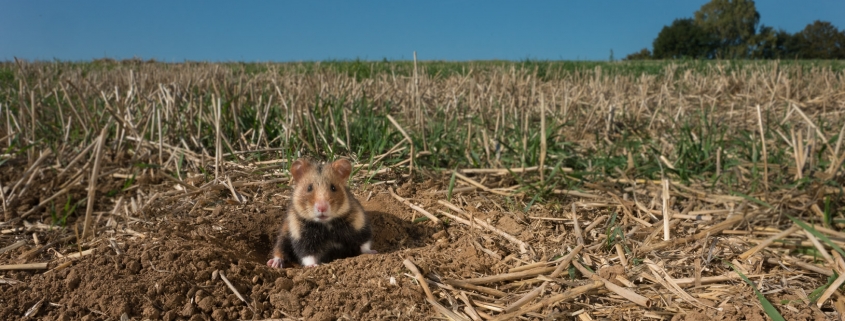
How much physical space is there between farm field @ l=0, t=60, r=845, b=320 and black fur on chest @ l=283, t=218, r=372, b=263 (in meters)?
0.24

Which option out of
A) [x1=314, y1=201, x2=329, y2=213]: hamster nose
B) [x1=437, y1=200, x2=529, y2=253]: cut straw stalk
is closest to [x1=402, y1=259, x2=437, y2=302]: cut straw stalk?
[x1=314, y1=201, x2=329, y2=213]: hamster nose

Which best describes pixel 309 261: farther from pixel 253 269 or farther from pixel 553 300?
pixel 553 300

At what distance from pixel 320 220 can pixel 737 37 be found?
258ft

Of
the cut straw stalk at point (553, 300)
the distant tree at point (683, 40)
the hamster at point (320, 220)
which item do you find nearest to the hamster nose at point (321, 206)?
the hamster at point (320, 220)

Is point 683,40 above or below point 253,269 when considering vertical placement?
above

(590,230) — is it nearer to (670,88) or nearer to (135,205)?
(135,205)

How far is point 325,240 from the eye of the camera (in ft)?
13.2

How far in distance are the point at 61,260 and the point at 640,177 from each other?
4.24 m

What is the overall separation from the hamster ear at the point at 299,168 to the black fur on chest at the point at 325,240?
0.30 meters

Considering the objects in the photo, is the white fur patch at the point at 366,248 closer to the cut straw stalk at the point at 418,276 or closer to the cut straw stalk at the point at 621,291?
the cut straw stalk at the point at 418,276

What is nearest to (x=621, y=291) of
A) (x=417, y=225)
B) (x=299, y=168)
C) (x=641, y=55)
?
(x=417, y=225)

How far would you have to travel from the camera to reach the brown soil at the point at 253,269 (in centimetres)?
305

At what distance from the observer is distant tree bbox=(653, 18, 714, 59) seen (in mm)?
72188

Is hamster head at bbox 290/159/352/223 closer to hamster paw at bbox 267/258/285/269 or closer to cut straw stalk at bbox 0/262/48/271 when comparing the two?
hamster paw at bbox 267/258/285/269
